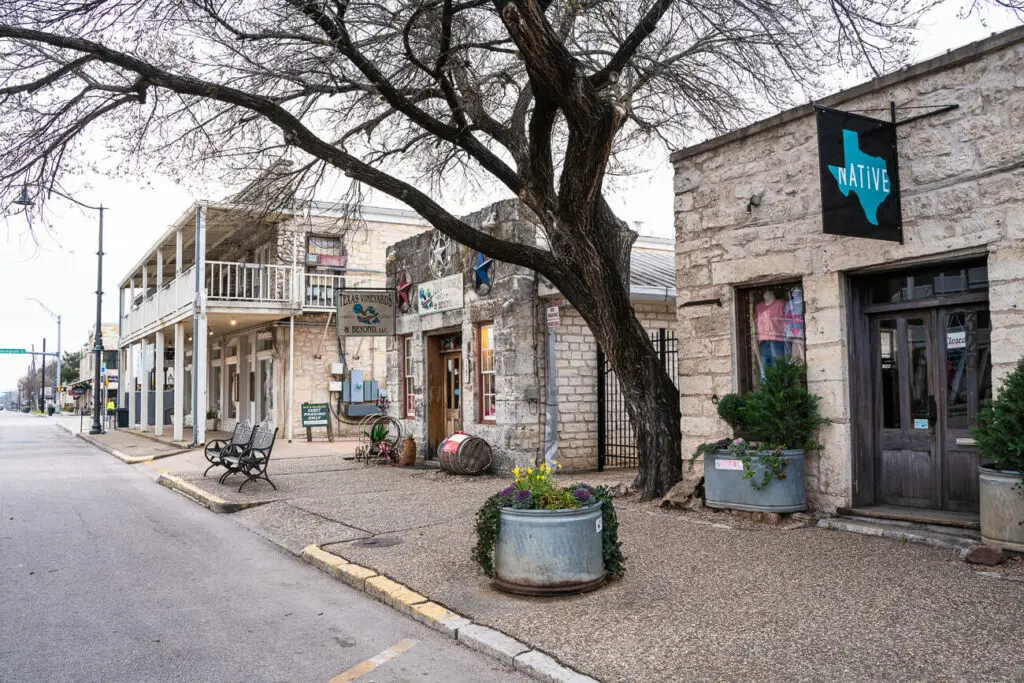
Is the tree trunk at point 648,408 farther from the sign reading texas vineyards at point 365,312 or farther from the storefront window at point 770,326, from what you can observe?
the sign reading texas vineyards at point 365,312

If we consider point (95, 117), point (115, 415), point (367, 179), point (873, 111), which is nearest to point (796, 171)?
point (873, 111)

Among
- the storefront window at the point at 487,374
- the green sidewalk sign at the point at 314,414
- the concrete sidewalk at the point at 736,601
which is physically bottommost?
the concrete sidewalk at the point at 736,601

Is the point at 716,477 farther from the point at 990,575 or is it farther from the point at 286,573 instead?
the point at 286,573

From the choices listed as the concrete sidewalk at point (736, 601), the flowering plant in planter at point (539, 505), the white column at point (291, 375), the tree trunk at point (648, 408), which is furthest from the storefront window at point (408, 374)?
the flowering plant in planter at point (539, 505)

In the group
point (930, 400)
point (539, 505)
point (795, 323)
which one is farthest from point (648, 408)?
point (539, 505)

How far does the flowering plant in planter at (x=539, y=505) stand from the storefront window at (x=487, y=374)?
24.8 feet

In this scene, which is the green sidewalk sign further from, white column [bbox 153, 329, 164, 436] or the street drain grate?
the street drain grate

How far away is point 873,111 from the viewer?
7.21m

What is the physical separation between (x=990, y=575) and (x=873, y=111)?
409 cm

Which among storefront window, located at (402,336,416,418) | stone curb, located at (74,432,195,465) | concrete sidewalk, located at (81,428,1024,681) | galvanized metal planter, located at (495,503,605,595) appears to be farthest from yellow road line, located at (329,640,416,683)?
stone curb, located at (74,432,195,465)

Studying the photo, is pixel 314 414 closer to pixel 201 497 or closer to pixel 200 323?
pixel 200 323

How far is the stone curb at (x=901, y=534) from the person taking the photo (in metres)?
6.37

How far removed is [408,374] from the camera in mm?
16391

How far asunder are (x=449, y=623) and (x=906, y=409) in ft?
15.9
